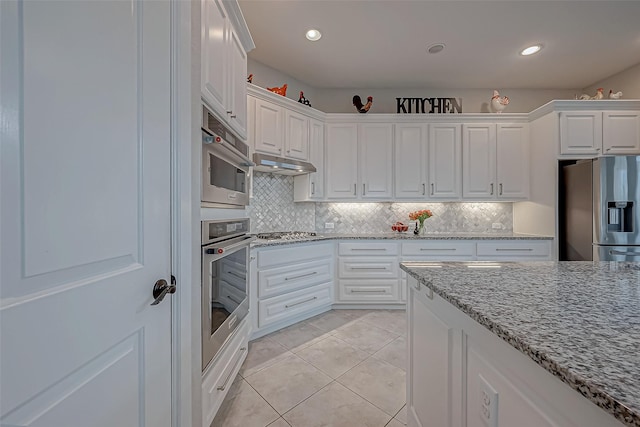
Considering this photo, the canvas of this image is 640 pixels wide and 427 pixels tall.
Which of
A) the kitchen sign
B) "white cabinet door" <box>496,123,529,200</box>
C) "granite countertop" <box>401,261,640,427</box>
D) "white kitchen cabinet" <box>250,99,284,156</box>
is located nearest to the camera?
"granite countertop" <box>401,261,640,427</box>

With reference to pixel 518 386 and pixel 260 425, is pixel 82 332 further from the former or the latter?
pixel 260 425

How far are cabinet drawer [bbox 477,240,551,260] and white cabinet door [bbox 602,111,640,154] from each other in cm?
132

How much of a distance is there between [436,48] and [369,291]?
110 inches

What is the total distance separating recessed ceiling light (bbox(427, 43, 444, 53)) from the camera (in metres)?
2.68

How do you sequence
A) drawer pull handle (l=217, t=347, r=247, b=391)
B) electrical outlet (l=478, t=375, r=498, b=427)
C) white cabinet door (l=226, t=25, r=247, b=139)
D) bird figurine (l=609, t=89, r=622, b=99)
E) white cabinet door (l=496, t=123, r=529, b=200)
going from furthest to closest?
white cabinet door (l=496, t=123, r=529, b=200), bird figurine (l=609, t=89, r=622, b=99), white cabinet door (l=226, t=25, r=247, b=139), drawer pull handle (l=217, t=347, r=247, b=391), electrical outlet (l=478, t=375, r=498, b=427)

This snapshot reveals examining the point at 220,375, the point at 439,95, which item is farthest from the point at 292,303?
the point at 439,95

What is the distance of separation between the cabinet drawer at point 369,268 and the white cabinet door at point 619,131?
278 cm

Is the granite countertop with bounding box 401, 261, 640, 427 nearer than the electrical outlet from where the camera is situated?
Yes

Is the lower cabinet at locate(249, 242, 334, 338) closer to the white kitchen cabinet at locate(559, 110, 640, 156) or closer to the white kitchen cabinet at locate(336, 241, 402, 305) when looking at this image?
the white kitchen cabinet at locate(336, 241, 402, 305)

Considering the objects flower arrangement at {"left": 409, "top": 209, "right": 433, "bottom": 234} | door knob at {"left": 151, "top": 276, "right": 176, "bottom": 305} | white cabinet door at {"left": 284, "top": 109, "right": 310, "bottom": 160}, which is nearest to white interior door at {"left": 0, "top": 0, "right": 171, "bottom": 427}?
door knob at {"left": 151, "top": 276, "right": 176, "bottom": 305}

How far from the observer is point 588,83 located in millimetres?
3455

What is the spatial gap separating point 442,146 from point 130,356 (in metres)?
3.61

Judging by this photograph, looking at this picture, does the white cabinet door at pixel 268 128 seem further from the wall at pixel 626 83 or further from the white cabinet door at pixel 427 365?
the wall at pixel 626 83

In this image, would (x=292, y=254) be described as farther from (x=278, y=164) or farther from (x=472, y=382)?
(x=472, y=382)
